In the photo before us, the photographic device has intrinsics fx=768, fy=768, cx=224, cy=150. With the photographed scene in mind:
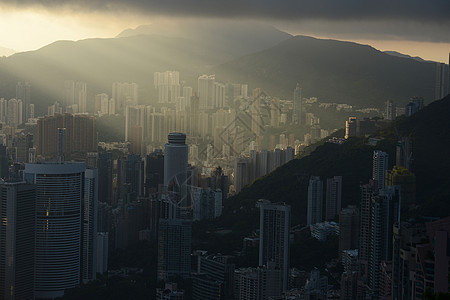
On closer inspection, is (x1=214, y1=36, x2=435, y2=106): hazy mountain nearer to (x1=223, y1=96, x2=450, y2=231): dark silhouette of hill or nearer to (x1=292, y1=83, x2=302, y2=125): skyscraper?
(x1=292, y1=83, x2=302, y2=125): skyscraper

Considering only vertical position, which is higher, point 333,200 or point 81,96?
point 81,96

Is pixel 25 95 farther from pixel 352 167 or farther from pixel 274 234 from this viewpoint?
pixel 274 234

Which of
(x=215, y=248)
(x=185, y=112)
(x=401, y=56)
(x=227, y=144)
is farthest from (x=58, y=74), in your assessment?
(x=215, y=248)

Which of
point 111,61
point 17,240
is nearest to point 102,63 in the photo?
point 111,61

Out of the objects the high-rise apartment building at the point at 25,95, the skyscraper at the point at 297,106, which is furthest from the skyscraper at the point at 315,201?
the high-rise apartment building at the point at 25,95

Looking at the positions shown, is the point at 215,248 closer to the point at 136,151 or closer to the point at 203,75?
the point at 136,151

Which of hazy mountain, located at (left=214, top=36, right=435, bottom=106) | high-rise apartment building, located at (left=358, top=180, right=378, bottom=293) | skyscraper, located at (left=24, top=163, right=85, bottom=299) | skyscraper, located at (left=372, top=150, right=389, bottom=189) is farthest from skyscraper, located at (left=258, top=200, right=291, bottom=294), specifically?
hazy mountain, located at (left=214, top=36, right=435, bottom=106)
